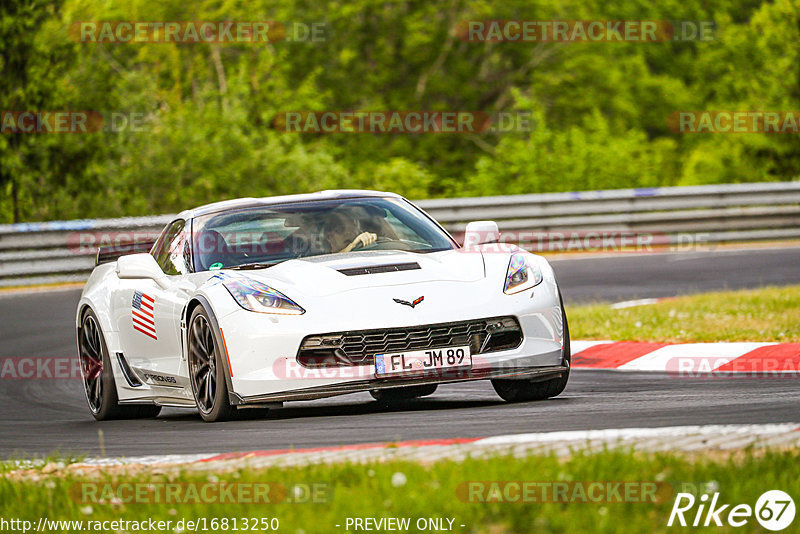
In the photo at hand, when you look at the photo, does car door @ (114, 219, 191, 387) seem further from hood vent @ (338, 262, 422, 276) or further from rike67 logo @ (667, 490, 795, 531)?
rike67 logo @ (667, 490, 795, 531)

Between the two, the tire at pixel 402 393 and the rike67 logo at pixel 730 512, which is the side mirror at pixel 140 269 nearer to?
the tire at pixel 402 393

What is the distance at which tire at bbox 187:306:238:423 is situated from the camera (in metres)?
7.62

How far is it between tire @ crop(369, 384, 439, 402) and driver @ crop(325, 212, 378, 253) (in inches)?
37.3

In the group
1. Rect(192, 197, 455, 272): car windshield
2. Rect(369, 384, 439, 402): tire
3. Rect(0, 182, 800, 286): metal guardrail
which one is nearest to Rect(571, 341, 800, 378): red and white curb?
Rect(369, 384, 439, 402): tire

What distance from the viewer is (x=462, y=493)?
4680mm

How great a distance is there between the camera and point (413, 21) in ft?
145

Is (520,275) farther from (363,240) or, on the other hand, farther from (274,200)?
(274,200)

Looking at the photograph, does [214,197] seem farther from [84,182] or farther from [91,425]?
[91,425]

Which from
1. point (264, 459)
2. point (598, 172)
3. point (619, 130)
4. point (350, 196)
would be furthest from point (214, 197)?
point (619, 130)

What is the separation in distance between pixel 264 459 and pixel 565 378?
2689 millimetres

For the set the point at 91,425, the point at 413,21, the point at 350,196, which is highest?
the point at 413,21

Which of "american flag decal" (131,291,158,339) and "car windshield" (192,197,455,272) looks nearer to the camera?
"car windshield" (192,197,455,272)

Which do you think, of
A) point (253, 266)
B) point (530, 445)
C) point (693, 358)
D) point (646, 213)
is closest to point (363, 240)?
point (253, 266)

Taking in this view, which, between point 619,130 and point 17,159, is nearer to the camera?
point 17,159
